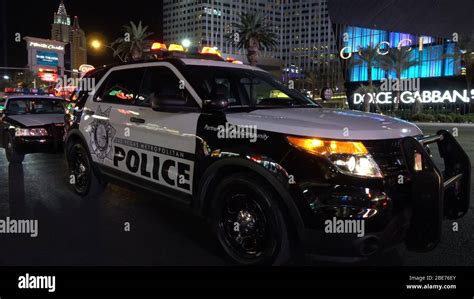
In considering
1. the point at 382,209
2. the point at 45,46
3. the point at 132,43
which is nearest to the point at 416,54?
the point at 132,43

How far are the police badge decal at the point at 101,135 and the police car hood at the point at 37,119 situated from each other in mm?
4091

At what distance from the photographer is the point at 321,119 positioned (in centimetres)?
372

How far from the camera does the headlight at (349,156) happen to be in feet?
10.8

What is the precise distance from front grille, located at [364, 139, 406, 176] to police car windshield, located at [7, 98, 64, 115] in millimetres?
8844

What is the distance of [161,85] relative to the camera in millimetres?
4918

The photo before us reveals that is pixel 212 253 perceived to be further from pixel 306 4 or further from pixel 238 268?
pixel 306 4

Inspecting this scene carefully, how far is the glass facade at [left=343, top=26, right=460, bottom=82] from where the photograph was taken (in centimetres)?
5338

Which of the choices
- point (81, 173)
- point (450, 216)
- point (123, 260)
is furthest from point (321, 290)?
point (81, 173)

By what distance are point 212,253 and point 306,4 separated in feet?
418

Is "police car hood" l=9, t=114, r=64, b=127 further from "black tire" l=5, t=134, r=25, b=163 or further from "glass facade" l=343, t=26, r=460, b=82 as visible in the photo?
"glass facade" l=343, t=26, r=460, b=82

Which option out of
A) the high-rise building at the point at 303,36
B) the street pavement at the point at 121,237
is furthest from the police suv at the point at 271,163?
the high-rise building at the point at 303,36

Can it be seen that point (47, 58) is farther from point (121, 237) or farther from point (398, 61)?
point (121, 237)

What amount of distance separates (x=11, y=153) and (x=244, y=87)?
6.71 meters

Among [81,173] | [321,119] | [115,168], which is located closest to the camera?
[321,119]
